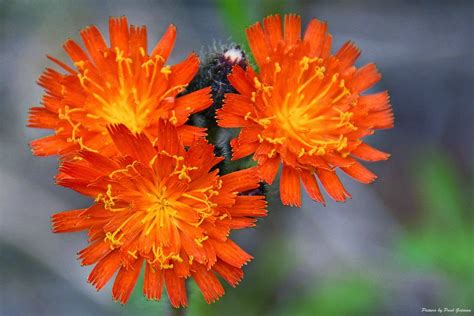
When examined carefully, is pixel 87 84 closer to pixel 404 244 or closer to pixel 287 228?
pixel 287 228

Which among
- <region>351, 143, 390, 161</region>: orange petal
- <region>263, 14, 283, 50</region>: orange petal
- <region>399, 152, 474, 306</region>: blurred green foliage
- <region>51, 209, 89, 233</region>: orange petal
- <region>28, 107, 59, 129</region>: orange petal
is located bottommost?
<region>399, 152, 474, 306</region>: blurred green foliage

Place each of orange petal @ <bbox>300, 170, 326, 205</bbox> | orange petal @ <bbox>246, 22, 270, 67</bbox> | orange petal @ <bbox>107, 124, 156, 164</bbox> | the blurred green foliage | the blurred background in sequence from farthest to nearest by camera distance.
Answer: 1. the blurred background
2. the blurred green foliage
3. orange petal @ <bbox>246, 22, 270, 67</bbox>
4. orange petal @ <bbox>300, 170, 326, 205</bbox>
5. orange petal @ <bbox>107, 124, 156, 164</bbox>

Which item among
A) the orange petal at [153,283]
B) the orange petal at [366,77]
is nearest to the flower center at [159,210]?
the orange petal at [153,283]

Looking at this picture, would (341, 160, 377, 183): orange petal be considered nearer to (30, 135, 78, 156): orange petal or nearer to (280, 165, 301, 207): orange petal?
(280, 165, 301, 207): orange petal

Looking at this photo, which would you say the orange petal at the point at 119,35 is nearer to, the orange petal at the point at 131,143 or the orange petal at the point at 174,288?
the orange petal at the point at 131,143

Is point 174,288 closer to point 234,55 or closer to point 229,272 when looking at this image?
point 229,272

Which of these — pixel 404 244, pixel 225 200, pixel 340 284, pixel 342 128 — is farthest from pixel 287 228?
pixel 225 200

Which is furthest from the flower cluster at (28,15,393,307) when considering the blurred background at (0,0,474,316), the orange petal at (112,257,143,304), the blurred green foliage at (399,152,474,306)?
the blurred green foliage at (399,152,474,306)
